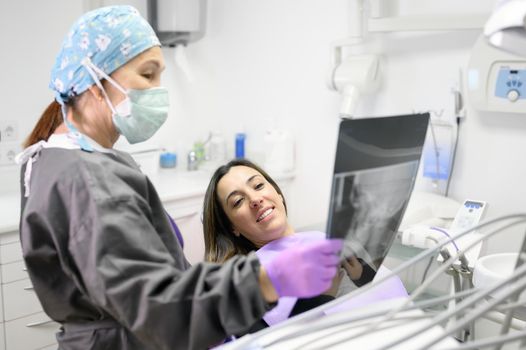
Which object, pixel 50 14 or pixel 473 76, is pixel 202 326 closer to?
pixel 473 76

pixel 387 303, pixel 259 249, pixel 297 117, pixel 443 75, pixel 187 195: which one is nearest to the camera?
pixel 387 303

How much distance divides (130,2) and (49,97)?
68 centimetres

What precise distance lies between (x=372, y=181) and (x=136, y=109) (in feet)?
1.79

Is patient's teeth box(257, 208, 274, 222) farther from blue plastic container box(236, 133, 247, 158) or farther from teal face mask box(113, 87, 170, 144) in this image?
blue plastic container box(236, 133, 247, 158)

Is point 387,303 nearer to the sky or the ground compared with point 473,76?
nearer to the ground

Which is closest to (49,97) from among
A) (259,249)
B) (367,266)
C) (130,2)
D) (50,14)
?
(50,14)

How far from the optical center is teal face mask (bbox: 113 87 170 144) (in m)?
1.27

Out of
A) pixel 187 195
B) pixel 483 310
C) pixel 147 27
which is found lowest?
pixel 187 195

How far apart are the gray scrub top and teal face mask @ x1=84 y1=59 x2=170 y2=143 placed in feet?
0.33

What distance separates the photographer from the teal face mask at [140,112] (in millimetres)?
1268

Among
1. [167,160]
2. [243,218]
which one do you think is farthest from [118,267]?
[167,160]

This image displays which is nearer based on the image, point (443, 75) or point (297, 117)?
point (443, 75)

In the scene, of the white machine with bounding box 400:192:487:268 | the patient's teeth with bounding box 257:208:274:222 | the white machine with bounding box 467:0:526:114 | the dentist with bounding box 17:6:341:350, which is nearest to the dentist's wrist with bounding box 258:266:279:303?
the dentist with bounding box 17:6:341:350

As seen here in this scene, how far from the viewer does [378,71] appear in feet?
8.20
